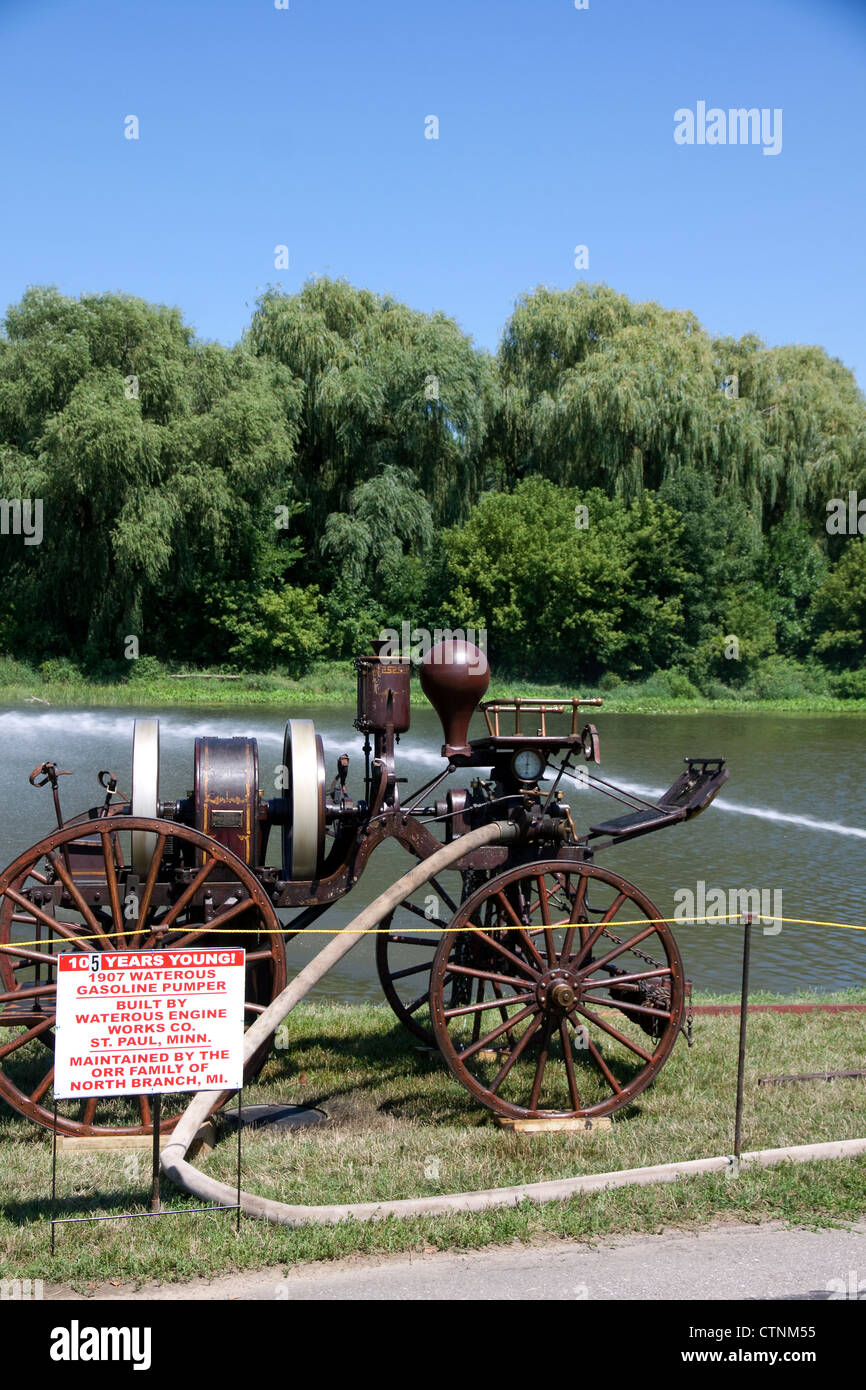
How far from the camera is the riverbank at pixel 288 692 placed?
37.3m

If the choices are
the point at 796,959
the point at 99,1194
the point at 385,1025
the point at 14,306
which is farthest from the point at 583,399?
the point at 99,1194

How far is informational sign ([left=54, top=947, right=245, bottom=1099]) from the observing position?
6207 millimetres

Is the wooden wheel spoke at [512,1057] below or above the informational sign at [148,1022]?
Result: below

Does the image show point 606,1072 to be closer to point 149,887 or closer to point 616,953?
point 616,953

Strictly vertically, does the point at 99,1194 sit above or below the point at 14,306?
below

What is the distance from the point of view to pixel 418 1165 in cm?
700

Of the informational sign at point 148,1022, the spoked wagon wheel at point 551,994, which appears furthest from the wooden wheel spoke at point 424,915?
the informational sign at point 148,1022

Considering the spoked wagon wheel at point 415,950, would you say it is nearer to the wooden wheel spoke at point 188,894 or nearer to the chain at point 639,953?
the chain at point 639,953

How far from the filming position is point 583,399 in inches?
1699

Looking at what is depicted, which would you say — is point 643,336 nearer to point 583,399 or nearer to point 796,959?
point 583,399

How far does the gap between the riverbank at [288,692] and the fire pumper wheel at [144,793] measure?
2806cm

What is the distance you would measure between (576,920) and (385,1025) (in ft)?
9.21

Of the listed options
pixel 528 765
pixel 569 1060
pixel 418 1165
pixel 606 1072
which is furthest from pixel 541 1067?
pixel 528 765

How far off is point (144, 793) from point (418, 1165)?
2668 mm
